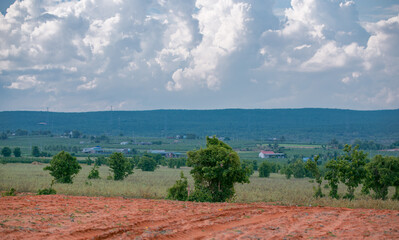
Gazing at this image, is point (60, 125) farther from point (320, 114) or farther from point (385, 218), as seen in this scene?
point (385, 218)

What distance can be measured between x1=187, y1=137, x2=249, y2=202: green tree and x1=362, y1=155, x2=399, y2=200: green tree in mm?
7739

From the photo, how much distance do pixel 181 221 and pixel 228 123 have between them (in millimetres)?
156682

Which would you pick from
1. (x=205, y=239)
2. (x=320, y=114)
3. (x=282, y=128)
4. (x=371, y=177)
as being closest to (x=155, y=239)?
(x=205, y=239)

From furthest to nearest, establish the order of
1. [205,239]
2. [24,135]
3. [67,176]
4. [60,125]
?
[60,125]
[24,135]
[67,176]
[205,239]

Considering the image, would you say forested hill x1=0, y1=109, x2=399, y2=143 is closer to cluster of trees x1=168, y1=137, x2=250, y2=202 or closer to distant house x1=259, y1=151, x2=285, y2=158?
distant house x1=259, y1=151, x2=285, y2=158

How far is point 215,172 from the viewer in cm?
1817

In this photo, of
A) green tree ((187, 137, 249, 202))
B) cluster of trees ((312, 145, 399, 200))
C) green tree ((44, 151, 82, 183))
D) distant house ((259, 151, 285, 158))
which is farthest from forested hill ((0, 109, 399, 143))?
green tree ((187, 137, 249, 202))

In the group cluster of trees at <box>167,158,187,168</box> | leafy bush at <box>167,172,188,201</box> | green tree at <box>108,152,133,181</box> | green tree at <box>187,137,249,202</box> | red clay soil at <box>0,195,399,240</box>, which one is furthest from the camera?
cluster of trees at <box>167,158,187,168</box>

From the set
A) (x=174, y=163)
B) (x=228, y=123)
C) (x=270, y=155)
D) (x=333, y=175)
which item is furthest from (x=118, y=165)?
(x=228, y=123)

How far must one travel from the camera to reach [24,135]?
447ft

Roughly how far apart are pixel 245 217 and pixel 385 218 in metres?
4.33

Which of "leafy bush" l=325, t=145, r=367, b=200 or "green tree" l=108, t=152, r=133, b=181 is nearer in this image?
"leafy bush" l=325, t=145, r=367, b=200

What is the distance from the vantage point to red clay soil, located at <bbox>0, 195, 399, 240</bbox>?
10359 mm

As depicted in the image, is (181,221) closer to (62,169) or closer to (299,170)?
(62,169)
